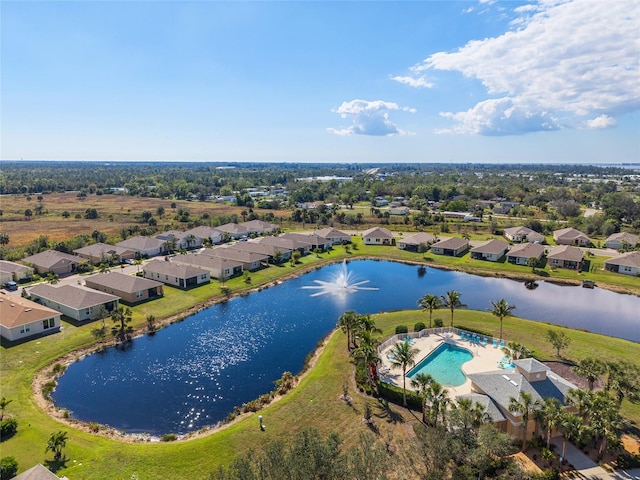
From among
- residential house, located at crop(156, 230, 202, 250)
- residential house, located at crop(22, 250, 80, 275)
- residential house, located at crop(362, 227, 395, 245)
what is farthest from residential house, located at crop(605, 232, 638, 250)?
residential house, located at crop(22, 250, 80, 275)

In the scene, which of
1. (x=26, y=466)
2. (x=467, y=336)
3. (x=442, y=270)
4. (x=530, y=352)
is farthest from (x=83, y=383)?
(x=442, y=270)

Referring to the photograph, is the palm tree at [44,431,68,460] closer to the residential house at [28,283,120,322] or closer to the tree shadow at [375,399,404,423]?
the tree shadow at [375,399,404,423]

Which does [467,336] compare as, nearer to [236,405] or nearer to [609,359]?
[609,359]

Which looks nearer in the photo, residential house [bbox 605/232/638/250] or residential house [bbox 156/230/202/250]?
residential house [bbox 605/232/638/250]

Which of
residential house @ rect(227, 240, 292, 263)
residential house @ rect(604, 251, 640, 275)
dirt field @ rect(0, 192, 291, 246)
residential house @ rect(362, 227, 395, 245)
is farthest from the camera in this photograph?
dirt field @ rect(0, 192, 291, 246)

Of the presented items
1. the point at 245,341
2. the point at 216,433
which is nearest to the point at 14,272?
the point at 245,341

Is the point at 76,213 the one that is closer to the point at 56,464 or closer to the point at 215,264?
the point at 215,264

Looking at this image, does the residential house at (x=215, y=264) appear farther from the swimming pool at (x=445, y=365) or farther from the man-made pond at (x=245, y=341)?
the swimming pool at (x=445, y=365)

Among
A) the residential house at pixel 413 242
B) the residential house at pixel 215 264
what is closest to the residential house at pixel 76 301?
the residential house at pixel 215 264
